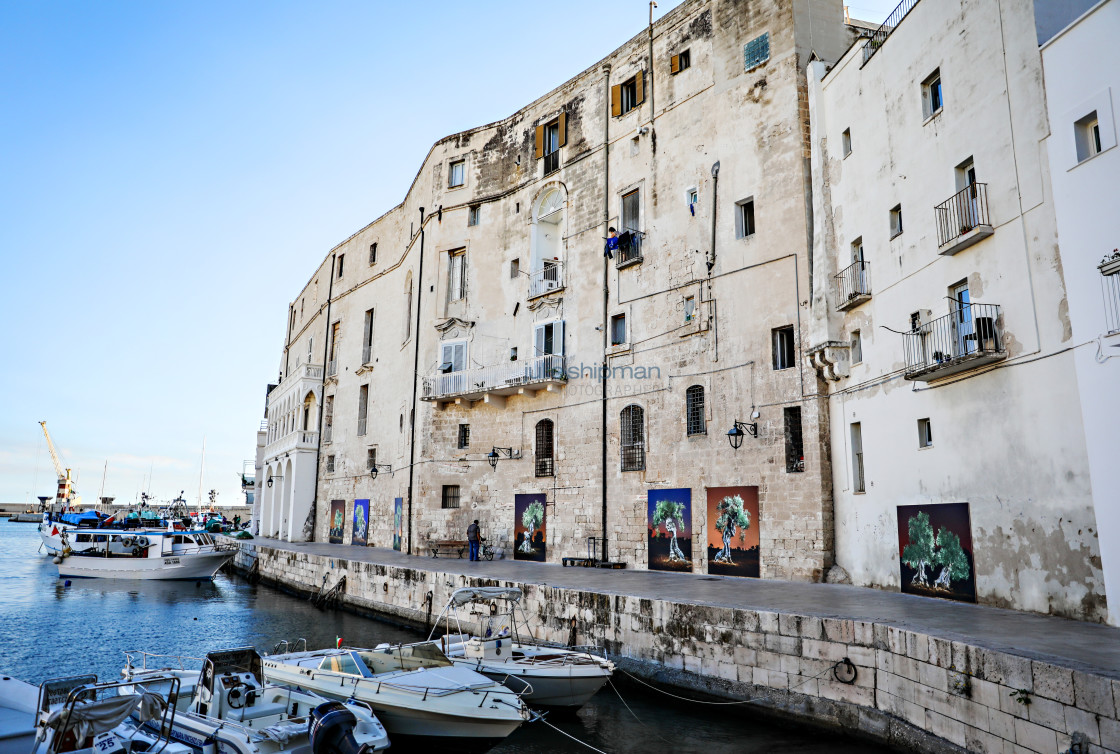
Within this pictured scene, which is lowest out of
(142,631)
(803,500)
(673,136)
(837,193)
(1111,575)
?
(142,631)

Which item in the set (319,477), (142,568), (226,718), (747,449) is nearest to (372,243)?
(319,477)

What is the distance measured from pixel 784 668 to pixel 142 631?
63.3 ft

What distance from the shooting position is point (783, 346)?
62.9ft

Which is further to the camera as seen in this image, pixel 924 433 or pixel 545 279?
pixel 545 279

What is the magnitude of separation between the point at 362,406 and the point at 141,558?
12.9m

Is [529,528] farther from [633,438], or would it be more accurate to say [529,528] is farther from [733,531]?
[733,531]

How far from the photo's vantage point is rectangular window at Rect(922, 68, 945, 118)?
14477mm

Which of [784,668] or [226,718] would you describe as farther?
[784,668]

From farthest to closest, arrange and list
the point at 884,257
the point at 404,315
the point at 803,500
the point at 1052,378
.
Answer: the point at 404,315, the point at 803,500, the point at 884,257, the point at 1052,378

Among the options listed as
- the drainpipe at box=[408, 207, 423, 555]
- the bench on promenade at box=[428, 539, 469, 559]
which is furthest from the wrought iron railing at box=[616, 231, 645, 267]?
the bench on promenade at box=[428, 539, 469, 559]

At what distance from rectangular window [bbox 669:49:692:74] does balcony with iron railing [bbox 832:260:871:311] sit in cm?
945

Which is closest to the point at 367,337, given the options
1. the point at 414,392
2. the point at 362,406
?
the point at 362,406

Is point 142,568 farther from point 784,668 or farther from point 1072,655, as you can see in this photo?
point 1072,655

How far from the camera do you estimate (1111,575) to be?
982 cm
